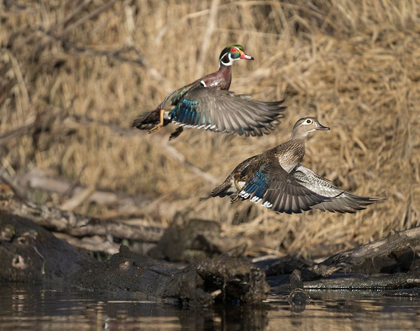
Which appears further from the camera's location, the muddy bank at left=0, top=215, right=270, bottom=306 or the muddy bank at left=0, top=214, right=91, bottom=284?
the muddy bank at left=0, top=214, right=91, bottom=284

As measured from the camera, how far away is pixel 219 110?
6.14 metres

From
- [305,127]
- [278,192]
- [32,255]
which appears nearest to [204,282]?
[278,192]

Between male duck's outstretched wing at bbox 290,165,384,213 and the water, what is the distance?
679mm

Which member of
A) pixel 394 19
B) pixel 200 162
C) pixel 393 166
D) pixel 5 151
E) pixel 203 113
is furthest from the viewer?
pixel 5 151

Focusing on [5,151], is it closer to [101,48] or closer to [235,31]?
[101,48]

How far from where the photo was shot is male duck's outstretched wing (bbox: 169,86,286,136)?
5906 millimetres

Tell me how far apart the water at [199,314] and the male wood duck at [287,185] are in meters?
0.69

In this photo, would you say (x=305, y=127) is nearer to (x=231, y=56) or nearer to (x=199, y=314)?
(x=231, y=56)

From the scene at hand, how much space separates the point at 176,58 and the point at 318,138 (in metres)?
2.44

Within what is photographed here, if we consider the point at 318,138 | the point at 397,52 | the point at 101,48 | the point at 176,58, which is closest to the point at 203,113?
the point at 318,138

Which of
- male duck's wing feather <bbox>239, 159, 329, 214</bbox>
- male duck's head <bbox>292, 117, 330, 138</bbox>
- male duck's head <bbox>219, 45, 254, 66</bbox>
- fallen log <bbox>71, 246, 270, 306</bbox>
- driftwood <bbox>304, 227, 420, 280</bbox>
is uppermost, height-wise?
male duck's head <bbox>219, 45, 254, 66</bbox>

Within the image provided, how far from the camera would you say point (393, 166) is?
8.05 meters

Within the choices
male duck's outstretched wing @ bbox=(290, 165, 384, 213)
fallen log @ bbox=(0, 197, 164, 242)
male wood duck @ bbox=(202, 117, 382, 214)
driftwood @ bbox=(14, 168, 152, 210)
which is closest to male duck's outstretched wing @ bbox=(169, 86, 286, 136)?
male wood duck @ bbox=(202, 117, 382, 214)

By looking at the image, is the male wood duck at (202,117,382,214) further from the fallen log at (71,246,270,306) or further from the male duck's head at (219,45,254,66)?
the male duck's head at (219,45,254,66)
